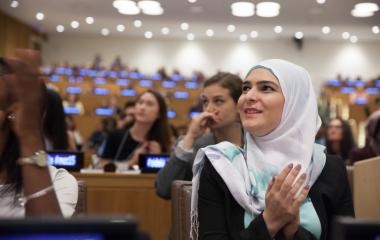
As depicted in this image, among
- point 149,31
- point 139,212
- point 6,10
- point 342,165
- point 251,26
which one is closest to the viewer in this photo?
point 342,165

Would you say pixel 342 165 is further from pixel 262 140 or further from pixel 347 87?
pixel 347 87

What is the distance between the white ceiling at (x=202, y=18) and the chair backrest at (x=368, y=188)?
41.2 feet

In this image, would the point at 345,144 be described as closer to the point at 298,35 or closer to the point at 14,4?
the point at 14,4

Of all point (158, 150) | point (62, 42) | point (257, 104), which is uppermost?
point (62, 42)

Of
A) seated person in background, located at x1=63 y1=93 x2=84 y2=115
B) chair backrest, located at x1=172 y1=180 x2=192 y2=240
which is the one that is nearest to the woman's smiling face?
chair backrest, located at x1=172 y1=180 x2=192 y2=240

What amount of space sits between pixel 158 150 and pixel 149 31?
1666cm

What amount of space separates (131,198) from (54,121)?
2.76ft

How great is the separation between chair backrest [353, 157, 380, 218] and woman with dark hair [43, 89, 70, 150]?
1892mm

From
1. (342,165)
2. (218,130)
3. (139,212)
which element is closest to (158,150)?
(139,212)

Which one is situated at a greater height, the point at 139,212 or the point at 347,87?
the point at 347,87

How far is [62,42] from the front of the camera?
22281mm

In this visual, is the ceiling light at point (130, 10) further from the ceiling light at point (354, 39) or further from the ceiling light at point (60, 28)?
the ceiling light at point (354, 39)

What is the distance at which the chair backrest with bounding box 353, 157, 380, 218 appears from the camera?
178 cm

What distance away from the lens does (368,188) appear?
187cm
